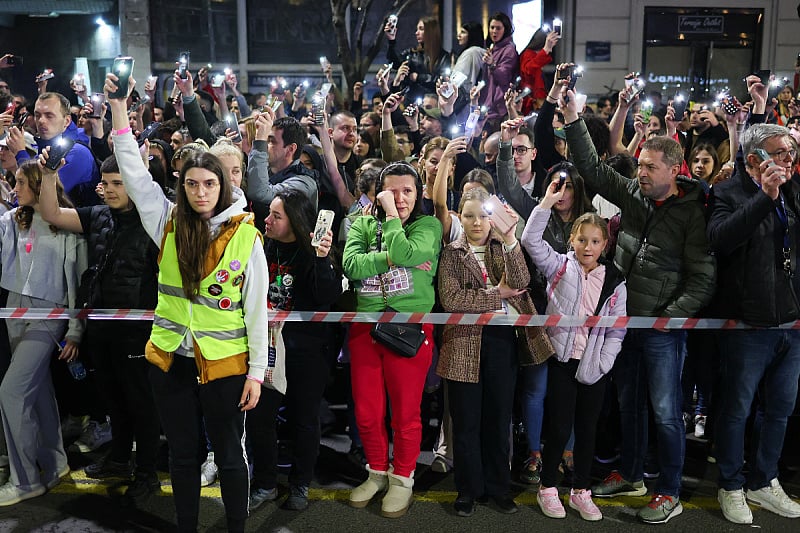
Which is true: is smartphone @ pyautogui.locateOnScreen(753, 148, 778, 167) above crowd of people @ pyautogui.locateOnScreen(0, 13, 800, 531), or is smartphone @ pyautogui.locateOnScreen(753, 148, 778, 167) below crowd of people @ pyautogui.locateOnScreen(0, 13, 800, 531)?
above

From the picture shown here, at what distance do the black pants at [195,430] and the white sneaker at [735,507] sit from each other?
9.57 feet

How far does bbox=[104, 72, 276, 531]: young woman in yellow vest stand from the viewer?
408cm

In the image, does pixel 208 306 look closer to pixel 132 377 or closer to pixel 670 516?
pixel 132 377

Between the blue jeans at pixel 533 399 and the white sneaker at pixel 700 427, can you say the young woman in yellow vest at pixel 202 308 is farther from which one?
the white sneaker at pixel 700 427

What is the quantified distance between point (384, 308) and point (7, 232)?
8.32 ft

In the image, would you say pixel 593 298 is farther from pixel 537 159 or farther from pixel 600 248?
pixel 537 159

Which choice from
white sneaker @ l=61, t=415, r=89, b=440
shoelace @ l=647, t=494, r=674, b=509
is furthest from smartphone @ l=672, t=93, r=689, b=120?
white sneaker @ l=61, t=415, r=89, b=440

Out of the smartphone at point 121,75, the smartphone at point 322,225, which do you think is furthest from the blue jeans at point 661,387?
the smartphone at point 121,75

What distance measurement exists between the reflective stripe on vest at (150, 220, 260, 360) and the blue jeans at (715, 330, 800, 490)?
9.79 feet

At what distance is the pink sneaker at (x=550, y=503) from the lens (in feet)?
16.4

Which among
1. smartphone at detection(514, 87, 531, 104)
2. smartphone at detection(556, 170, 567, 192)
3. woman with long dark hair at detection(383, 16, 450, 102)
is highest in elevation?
woman with long dark hair at detection(383, 16, 450, 102)

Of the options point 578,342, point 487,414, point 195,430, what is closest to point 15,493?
point 195,430

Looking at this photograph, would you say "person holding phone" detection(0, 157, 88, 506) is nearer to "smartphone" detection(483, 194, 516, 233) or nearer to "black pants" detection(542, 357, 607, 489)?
"smartphone" detection(483, 194, 516, 233)

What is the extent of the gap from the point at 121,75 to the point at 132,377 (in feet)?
6.60
